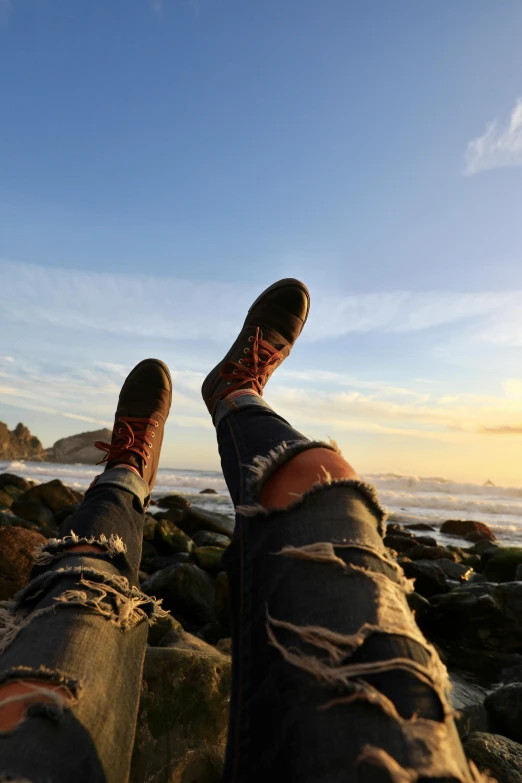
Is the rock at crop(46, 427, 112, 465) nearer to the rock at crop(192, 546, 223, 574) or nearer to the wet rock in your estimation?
the wet rock

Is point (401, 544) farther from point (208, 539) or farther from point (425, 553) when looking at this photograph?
point (208, 539)

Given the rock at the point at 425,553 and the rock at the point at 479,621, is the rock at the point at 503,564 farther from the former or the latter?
the rock at the point at 479,621

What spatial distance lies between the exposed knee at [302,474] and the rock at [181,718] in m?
1.07

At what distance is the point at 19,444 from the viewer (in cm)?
7688

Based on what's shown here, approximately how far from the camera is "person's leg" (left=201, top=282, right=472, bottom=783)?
0.79m

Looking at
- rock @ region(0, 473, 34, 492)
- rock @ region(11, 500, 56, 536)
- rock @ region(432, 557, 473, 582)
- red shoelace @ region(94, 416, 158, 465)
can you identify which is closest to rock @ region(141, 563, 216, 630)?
red shoelace @ region(94, 416, 158, 465)

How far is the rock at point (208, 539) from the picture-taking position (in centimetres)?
703

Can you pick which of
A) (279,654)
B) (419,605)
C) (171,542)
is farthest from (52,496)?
(279,654)

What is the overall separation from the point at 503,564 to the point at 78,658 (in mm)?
7008

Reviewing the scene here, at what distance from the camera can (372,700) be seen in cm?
82

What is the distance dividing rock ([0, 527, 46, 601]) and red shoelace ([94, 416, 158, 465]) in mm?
1142

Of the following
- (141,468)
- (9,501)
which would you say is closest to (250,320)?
(141,468)

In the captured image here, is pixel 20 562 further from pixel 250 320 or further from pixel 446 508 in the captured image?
pixel 446 508

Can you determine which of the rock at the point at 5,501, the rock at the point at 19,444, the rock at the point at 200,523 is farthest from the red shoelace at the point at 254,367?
the rock at the point at 19,444
